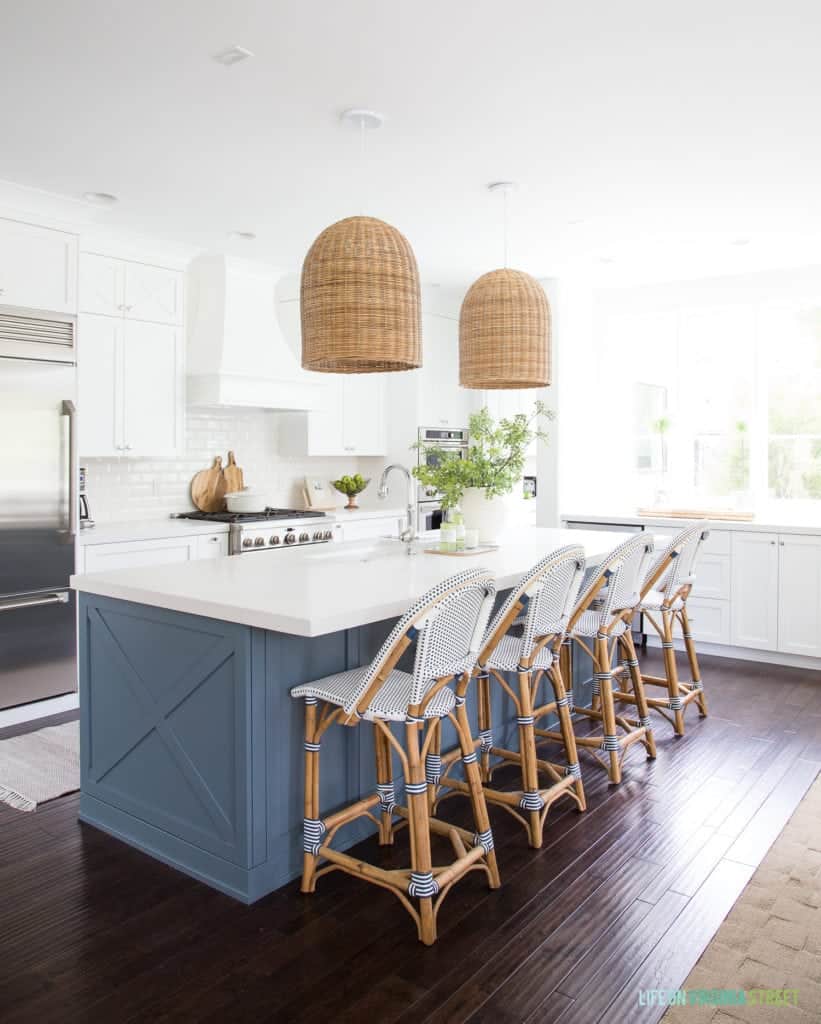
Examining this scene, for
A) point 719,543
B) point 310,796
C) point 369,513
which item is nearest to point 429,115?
point 310,796

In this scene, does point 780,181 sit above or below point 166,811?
above

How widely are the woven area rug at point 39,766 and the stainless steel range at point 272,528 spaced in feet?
4.96

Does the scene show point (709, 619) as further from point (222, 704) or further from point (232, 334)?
point (222, 704)

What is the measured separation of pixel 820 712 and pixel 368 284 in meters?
3.44

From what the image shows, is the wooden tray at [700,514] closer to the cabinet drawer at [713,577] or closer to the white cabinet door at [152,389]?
the cabinet drawer at [713,577]

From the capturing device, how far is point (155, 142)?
3.55 metres

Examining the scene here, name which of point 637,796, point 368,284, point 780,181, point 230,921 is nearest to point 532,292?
point 368,284

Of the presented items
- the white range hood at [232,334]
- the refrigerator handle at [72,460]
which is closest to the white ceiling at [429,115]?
the white range hood at [232,334]

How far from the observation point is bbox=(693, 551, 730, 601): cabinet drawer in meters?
5.61

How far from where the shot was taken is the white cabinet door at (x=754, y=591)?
544cm

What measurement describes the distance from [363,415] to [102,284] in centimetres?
231

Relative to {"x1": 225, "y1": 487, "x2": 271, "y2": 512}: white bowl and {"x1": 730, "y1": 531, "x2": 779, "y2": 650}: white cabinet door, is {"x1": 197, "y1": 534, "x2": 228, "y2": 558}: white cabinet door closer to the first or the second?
{"x1": 225, "y1": 487, "x2": 271, "y2": 512}: white bowl

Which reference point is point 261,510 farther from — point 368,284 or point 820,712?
point 820,712

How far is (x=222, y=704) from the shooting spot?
261 cm
